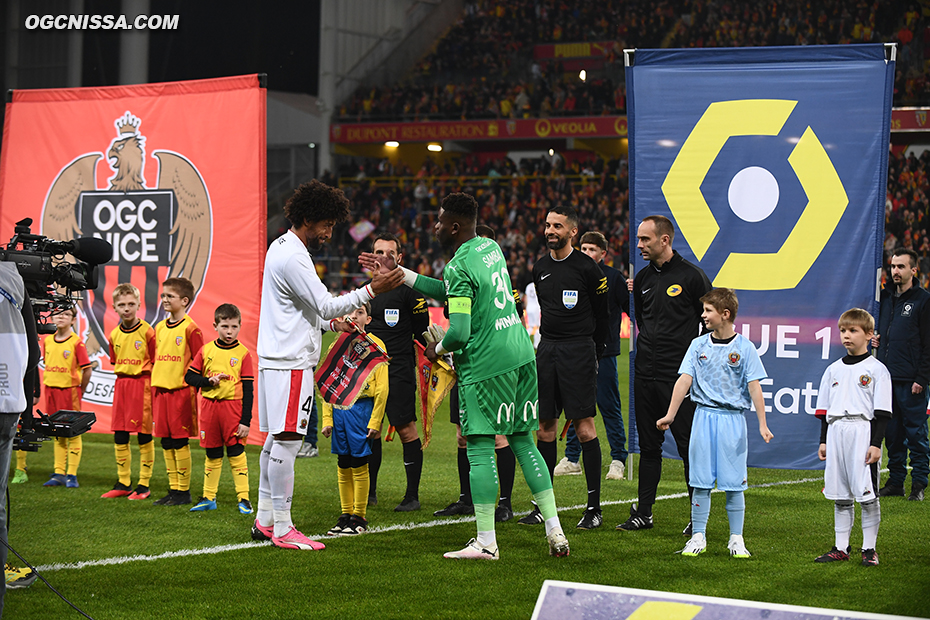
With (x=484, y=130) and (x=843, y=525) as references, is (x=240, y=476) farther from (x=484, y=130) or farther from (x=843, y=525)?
(x=484, y=130)

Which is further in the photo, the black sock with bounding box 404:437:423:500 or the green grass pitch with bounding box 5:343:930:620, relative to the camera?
the black sock with bounding box 404:437:423:500

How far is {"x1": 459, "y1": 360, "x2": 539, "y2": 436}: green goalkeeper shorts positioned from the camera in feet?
17.9

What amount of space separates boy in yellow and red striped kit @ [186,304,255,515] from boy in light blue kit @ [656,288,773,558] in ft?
10.8

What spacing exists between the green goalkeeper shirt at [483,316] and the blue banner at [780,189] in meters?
2.88

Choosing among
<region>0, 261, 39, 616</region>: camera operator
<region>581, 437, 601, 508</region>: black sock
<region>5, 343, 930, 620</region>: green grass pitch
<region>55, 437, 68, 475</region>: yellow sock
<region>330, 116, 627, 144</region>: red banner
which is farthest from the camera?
<region>330, 116, 627, 144</region>: red banner

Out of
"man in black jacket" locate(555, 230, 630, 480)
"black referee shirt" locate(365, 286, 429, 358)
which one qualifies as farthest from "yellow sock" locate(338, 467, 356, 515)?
"man in black jacket" locate(555, 230, 630, 480)

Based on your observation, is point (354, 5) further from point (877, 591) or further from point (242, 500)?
point (877, 591)

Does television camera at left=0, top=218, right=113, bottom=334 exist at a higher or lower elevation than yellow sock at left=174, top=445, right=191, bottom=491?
higher

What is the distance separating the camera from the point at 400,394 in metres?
7.31

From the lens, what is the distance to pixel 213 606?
456 cm

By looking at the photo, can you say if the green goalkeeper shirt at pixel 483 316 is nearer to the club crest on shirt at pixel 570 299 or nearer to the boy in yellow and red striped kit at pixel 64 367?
the club crest on shirt at pixel 570 299

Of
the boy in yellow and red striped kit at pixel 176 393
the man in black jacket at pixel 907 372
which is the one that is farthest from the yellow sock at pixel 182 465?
the man in black jacket at pixel 907 372

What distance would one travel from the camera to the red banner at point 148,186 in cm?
989

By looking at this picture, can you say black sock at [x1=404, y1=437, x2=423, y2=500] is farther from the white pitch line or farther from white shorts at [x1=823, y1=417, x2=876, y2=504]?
white shorts at [x1=823, y1=417, x2=876, y2=504]
